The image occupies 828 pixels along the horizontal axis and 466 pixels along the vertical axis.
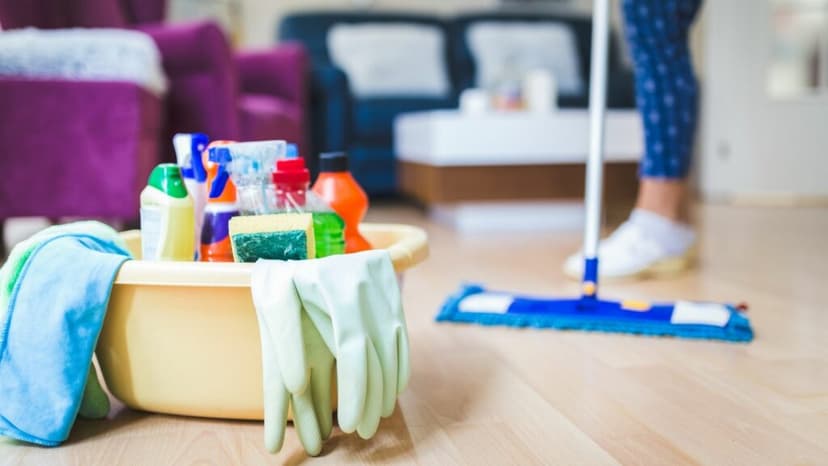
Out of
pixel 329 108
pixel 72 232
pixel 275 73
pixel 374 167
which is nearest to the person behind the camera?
pixel 72 232

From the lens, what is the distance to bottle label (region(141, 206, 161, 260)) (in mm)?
794

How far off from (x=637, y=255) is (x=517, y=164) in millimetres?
865

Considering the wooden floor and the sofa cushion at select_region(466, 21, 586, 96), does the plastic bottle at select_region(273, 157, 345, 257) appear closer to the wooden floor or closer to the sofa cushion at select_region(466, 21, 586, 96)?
the wooden floor

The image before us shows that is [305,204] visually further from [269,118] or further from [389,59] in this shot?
[389,59]

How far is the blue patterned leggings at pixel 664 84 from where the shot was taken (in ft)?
4.65

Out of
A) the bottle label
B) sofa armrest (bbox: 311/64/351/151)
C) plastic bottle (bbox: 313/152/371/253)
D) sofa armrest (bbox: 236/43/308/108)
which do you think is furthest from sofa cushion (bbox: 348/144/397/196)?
the bottle label

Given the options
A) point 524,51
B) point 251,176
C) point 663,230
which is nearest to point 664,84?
point 663,230

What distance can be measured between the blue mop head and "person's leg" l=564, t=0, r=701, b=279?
338mm

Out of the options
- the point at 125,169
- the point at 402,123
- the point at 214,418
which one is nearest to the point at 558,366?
the point at 214,418

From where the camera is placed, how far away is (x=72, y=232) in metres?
0.76

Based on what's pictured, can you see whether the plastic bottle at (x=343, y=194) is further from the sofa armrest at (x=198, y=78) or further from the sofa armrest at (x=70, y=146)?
the sofa armrest at (x=198, y=78)

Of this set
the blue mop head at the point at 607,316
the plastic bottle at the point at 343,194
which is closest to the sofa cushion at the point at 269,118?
the blue mop head at the point at 607,316

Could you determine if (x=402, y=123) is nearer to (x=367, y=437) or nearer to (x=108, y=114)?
(x=108, y=114)

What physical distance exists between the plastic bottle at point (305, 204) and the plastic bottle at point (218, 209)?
0.18ft
